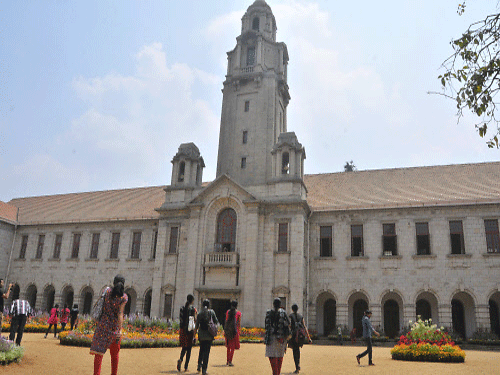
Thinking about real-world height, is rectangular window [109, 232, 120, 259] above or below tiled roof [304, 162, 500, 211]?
below

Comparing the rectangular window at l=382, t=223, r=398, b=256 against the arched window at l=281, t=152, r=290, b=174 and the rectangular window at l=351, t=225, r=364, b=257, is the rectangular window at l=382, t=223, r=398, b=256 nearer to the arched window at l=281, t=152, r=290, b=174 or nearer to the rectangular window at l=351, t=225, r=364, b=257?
the rectangular window at l=351, t=225, r=364, b=257

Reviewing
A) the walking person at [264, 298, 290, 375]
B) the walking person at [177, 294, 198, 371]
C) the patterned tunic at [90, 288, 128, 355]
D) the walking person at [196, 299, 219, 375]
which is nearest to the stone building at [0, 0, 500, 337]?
the walking person at [177, 294, 198, 371]

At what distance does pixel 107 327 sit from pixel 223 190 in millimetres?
22494

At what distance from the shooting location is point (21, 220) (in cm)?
4041

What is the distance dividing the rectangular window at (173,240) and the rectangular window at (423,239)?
17.0 m

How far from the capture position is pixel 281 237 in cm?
2925

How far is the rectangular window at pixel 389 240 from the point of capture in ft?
96.8

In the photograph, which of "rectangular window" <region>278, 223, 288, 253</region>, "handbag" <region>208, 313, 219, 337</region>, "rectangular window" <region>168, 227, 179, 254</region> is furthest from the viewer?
"rectangular window" <region>168, 227, 179, 254</region>

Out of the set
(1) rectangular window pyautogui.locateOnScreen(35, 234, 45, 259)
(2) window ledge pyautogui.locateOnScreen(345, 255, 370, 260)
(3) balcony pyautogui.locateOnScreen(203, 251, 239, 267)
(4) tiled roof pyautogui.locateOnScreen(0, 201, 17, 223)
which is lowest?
(3) balcony pyautogui.locateOnScreen(203, 251, 239, 267)

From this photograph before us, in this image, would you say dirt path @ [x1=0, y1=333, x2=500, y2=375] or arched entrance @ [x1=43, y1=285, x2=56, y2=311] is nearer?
dirt path @ [x1=0, y1=333, x2=500, y2=375]

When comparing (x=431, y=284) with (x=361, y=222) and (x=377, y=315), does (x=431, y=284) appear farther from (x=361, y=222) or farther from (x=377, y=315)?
(x=361, y=222)

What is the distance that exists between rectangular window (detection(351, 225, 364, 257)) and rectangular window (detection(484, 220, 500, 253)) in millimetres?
7853

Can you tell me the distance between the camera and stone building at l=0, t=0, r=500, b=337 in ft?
91.9

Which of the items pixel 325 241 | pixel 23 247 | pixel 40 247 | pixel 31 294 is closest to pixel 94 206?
pixel 40 247
